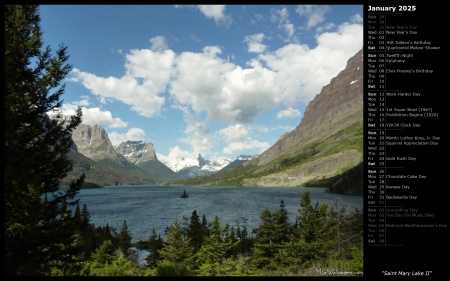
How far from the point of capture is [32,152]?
13.2m

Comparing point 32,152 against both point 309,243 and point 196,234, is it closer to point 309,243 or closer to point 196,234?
point 309,243

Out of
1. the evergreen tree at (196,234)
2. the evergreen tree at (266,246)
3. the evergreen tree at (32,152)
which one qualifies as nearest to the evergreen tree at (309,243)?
the evergreen tree at (266,246)

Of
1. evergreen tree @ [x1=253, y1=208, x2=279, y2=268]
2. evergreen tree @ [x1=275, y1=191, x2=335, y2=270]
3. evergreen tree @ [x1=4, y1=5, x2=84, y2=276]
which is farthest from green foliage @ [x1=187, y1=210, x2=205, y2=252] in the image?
evergreen tree @ [x1=4, y1=5, x2=84, y2=276]

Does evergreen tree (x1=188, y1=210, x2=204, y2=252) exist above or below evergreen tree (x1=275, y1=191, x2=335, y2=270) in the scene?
below

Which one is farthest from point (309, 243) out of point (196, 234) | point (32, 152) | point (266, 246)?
point (196, 234)

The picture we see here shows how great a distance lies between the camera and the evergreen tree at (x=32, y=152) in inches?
453

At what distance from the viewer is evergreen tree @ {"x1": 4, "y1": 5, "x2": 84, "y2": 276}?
11500 mm

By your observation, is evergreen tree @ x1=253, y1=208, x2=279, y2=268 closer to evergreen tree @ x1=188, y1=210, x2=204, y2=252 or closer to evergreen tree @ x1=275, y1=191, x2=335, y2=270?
evergreen tree @ x1=275, y1=191, x2=335, y2=270

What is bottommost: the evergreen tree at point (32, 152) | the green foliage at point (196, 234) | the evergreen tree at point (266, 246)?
the green foliage at point (196, 234)

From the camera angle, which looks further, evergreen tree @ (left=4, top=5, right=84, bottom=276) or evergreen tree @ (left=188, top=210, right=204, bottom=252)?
evergreen tree @ (left=188, top=210, right=204, bottom=252)

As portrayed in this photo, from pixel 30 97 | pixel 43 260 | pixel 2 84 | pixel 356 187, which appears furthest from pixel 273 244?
pixel 356 187

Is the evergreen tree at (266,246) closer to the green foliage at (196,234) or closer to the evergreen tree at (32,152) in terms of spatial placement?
the green foliage at (196,234)

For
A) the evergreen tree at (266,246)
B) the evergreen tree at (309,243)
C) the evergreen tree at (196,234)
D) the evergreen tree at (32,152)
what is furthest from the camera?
the evergreen tree at (196,234)

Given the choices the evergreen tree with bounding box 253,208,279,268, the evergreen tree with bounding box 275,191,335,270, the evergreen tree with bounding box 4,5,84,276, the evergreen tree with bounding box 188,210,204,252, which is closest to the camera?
the evergreen tree with bounding box 4,5,84,276
